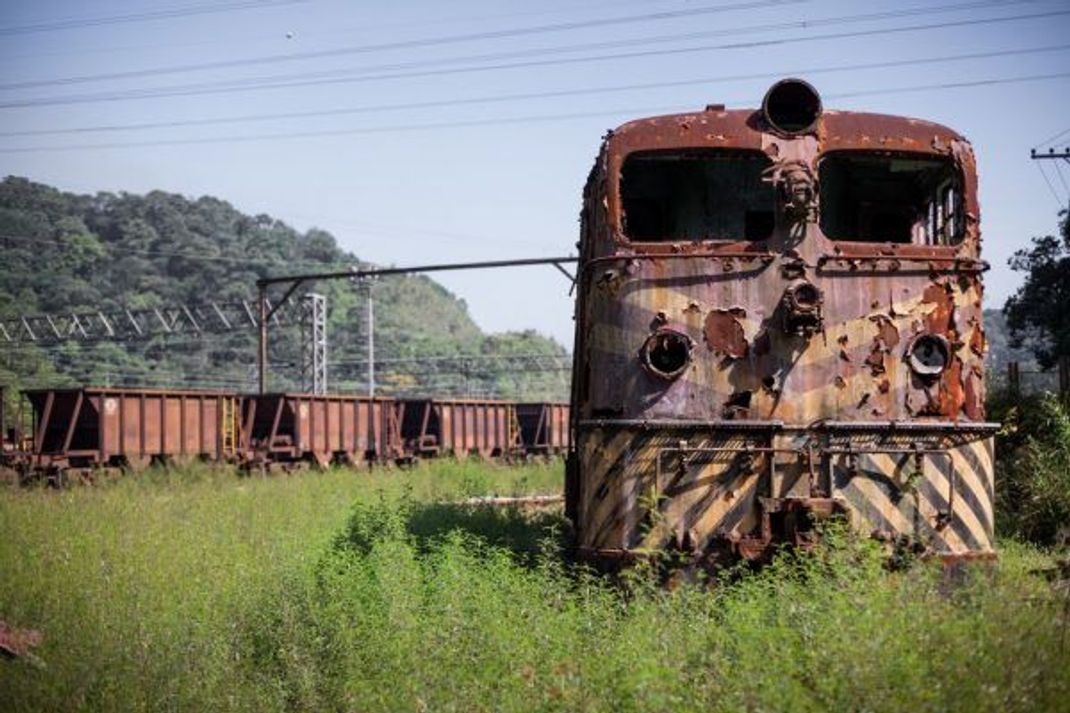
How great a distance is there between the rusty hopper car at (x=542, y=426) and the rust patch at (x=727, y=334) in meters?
30.1

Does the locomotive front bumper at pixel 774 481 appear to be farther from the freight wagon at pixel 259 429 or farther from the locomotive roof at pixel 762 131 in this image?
the freight wagon at pixel 259 429

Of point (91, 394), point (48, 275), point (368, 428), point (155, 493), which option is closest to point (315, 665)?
point (155, 493)

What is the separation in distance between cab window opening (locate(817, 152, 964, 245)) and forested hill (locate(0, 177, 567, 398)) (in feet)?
118

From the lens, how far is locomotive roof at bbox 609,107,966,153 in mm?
8125

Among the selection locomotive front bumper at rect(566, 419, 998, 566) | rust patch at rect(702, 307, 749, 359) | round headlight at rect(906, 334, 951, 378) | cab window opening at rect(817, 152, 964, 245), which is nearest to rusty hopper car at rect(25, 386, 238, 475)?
locomotive front bumper at rect(566, 419, 998, 566)

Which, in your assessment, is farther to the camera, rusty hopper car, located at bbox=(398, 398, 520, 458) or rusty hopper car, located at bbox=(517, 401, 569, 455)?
rusty hopper car, located at bbox=(517, 401, 569, 455)

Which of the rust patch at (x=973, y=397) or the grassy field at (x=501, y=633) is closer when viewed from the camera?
the grassy field at (x=501, y=633)

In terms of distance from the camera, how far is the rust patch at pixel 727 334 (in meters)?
7.82

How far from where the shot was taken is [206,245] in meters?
85.6

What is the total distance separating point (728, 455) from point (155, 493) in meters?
14.3

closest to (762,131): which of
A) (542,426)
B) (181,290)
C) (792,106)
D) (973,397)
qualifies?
(792,106)

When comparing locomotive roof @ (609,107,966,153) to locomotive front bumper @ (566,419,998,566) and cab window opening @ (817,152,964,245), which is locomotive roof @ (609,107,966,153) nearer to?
cab window opening @ (817,152,964,245)

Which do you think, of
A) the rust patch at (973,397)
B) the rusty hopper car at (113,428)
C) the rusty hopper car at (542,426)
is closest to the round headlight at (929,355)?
the rust patch at (973,397)

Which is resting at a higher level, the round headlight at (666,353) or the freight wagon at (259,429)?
the round headlight at (666,353)
